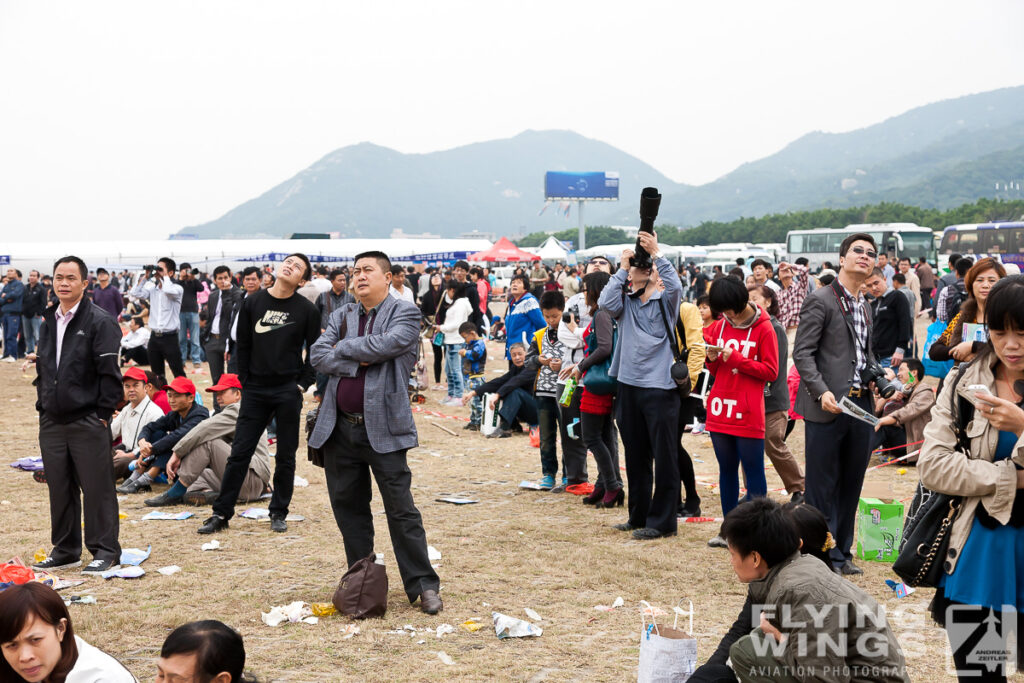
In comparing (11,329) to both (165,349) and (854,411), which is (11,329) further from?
(854,411)

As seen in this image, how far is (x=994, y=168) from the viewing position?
167 metres

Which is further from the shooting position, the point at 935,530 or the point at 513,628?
the point at 513,628

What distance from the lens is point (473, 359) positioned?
40.2ft

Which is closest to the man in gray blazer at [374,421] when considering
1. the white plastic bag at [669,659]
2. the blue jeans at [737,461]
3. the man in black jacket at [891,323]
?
the white plastic bag at [669,659]

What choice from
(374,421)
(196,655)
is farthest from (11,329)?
(196,655)

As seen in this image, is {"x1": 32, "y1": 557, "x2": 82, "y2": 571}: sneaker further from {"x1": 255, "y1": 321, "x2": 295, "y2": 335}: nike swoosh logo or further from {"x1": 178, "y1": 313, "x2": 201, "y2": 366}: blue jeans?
{"x1": 178, "y1": 313, "x2": 201, "y2": 366}: blue jeans

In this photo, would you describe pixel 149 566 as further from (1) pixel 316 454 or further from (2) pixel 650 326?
(2) pixel 650 326

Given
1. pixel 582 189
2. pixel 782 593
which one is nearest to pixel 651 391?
pixel 782 593

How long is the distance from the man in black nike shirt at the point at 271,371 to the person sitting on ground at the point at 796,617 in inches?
173

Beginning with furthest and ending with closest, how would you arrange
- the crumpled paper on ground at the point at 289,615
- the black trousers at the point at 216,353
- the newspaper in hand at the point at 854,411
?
the black trousers at the point at 216,353
the newspaper in hand at the point at 854,411
the crumpled paper on ground at the point at 289,615

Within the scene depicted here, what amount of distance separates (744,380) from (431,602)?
2582 millimetres

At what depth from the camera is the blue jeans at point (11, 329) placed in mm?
19234

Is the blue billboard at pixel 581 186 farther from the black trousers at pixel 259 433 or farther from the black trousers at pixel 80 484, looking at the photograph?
the black trousers at pixel 80 484

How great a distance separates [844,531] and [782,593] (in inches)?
121
